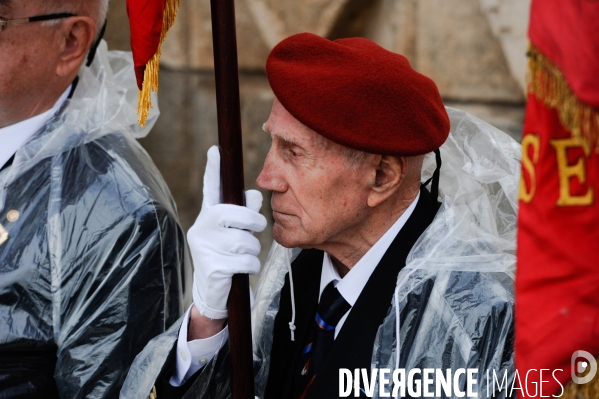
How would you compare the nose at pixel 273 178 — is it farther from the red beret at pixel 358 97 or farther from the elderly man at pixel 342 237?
the red beret at pixel 358 97

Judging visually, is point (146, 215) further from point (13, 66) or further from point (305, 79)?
point (305, 79)

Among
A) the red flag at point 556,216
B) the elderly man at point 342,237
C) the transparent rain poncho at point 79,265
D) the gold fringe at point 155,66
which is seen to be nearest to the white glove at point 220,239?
the elderly man at point 342,237

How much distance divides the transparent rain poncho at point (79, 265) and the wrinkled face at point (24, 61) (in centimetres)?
9

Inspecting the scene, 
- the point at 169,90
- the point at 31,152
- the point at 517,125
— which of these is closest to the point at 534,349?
the point at 31,152

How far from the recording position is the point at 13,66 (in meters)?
2.12

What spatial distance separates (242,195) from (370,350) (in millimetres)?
458

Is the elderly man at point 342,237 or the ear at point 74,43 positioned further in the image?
the ear at point 74,43

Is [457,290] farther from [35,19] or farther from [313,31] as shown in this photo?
[313,31]

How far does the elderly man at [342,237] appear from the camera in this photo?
1655 millimetres

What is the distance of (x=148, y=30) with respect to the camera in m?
1.72

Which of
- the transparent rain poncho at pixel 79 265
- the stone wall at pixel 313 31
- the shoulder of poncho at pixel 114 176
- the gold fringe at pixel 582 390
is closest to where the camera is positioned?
the gold fringe at pixel 582 390

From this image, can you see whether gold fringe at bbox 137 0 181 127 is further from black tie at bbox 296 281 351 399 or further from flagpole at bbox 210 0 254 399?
black tie at bbox 296 281 351 399

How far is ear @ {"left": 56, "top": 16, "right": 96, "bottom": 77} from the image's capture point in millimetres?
2221

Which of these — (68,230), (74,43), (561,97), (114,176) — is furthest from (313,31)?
(561,97)
